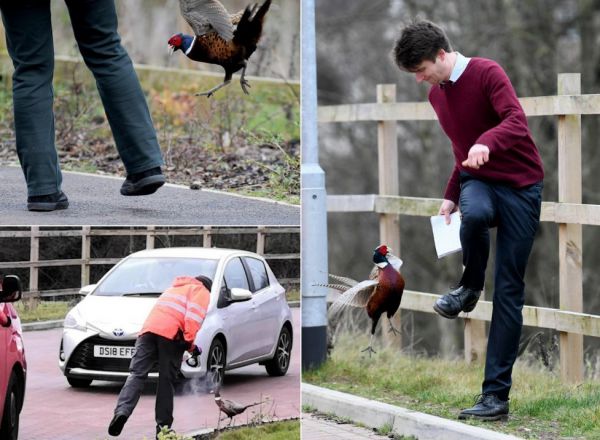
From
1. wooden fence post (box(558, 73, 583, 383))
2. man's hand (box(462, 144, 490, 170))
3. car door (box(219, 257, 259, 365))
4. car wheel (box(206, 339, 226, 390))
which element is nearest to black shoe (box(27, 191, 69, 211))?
car door (box(219, 257, 259, 365))

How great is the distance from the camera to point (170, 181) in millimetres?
5055

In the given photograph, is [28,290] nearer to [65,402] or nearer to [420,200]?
[65,402]

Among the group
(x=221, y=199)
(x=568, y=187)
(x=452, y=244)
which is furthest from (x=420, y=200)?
(x=221, y=199)

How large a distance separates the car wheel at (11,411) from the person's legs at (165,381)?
53 cm

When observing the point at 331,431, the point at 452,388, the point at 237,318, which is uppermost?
the point at 237,318

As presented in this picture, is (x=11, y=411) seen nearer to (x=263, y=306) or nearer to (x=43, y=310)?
(x=43, y=310)

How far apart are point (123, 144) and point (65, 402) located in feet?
3.30

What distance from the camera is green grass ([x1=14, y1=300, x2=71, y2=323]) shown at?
4.90 meters

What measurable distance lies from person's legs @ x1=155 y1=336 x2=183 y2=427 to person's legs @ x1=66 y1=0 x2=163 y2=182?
0.69 m

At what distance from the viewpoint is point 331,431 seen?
713cm

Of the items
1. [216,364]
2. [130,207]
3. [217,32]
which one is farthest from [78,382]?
[217,32]

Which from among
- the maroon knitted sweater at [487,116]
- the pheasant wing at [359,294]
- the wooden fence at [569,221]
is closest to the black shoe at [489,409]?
the pheasant wing at [359,294]

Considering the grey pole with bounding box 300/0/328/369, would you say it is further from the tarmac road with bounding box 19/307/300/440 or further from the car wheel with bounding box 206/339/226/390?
the tarmac road with bounding box 19/307/300/440

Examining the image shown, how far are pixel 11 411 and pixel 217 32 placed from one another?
1.67 metres
